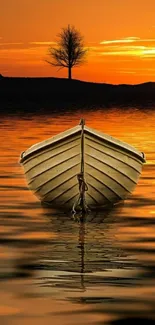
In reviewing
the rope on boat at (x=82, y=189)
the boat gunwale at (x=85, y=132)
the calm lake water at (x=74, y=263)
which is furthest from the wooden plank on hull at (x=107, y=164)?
the calm lake water at (x=74, y=263)

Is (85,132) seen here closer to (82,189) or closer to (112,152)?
(112,152)

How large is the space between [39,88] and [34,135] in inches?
3339

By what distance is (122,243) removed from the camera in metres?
16.3

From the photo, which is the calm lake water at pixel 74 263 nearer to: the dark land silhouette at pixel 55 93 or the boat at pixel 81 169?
the boat at pixel 81 169

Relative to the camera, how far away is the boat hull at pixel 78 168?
62.4ft

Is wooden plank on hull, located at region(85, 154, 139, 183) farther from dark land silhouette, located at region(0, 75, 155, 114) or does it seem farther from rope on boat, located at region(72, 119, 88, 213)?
dark land silhouette, located at region(0, 75, 155, 114)

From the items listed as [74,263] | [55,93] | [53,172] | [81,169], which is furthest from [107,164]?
[55,93]

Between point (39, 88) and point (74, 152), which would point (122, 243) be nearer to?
point (74, 152)

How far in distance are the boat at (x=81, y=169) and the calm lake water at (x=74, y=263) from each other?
40 cm

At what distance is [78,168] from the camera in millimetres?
19047

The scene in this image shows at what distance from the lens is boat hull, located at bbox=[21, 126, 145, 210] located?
19016mm

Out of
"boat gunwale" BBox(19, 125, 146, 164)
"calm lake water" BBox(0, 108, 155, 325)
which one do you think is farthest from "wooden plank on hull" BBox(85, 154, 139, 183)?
"calm lake water" BBox(0, 108, 155, 325)

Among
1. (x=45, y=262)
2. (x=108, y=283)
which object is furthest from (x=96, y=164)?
(x=108, y=283)

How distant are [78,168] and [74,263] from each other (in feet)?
16.4
